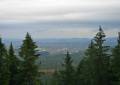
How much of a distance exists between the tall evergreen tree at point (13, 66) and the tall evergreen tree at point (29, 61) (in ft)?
6.25

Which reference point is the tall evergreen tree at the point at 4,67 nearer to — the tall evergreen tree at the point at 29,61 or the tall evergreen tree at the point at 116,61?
the tall evergreen tree at the point at 29,61

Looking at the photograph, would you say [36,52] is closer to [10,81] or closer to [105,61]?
[10,81]

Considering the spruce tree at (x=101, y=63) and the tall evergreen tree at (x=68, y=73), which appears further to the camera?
the tall evergreen tree at (x=68, y=73)

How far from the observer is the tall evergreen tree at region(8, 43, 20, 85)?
45.7 metres

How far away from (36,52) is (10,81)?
5.31 meters

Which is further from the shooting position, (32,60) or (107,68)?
(107,68)

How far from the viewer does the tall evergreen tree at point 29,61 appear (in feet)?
144

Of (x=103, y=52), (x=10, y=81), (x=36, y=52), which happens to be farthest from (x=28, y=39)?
(x=103, y=52)

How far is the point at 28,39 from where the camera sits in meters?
44.2

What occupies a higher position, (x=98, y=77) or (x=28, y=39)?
(x=28, y=39)

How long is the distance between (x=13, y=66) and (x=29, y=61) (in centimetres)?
346

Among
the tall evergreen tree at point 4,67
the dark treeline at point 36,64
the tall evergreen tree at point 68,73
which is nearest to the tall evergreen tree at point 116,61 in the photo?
the dark treeline at point 36,64

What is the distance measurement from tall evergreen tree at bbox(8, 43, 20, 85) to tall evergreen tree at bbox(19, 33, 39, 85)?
1.90 meters

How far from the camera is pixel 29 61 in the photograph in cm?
4378
